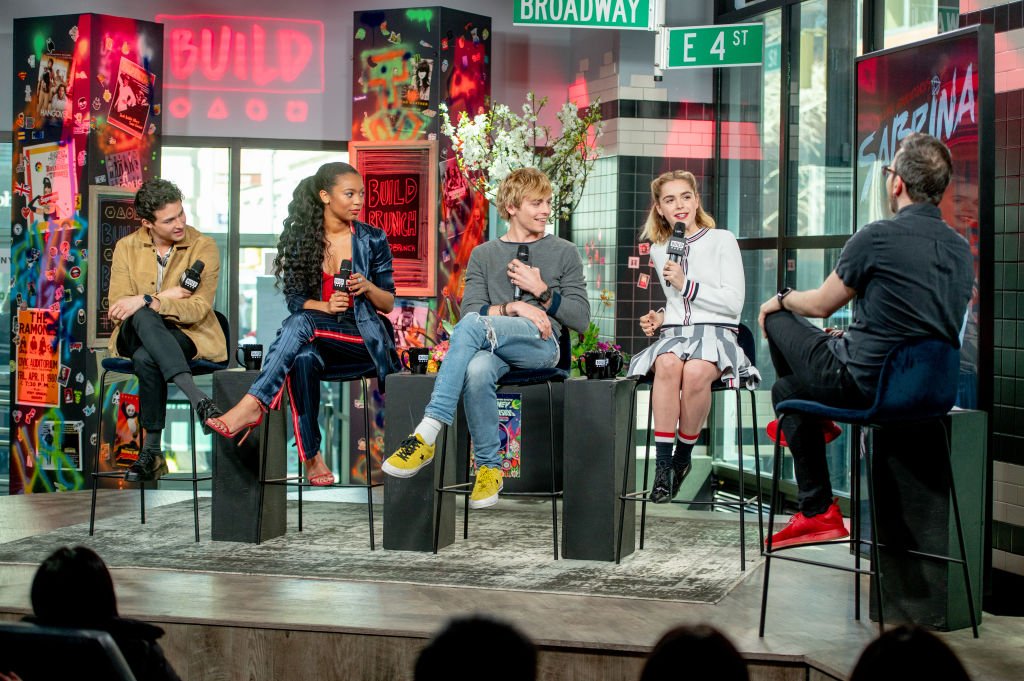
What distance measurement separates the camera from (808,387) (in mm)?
3365

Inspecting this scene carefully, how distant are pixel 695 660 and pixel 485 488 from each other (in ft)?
9.22

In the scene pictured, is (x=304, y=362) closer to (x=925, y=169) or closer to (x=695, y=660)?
(x=925, y=169)

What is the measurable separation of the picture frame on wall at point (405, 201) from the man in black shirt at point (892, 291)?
390cm

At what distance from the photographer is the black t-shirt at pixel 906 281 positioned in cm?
317

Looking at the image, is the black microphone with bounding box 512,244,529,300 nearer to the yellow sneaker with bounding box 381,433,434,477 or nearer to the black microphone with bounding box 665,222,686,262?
the black microphone with bounding box 665,222,686,262

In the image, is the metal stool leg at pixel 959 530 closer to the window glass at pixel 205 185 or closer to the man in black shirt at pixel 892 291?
the man in black shirt at pixel 892 291

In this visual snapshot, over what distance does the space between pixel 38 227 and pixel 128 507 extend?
210cm

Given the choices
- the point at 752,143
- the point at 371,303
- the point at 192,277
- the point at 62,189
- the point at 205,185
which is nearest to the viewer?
the point at 371,303

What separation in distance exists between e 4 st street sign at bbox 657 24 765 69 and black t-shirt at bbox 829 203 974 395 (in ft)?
7.73

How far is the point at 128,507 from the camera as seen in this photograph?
5.61 m

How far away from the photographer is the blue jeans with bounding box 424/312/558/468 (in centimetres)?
419

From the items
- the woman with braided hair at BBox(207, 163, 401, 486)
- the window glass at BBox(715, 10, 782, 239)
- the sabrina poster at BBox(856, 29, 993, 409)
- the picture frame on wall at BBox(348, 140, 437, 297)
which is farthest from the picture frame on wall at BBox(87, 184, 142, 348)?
the sabrina poster at BBox(856, 29, 993, 409)

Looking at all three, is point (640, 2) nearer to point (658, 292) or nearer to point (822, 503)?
point (658, 292)

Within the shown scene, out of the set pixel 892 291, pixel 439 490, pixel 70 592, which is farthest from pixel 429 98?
pixel 70 592
